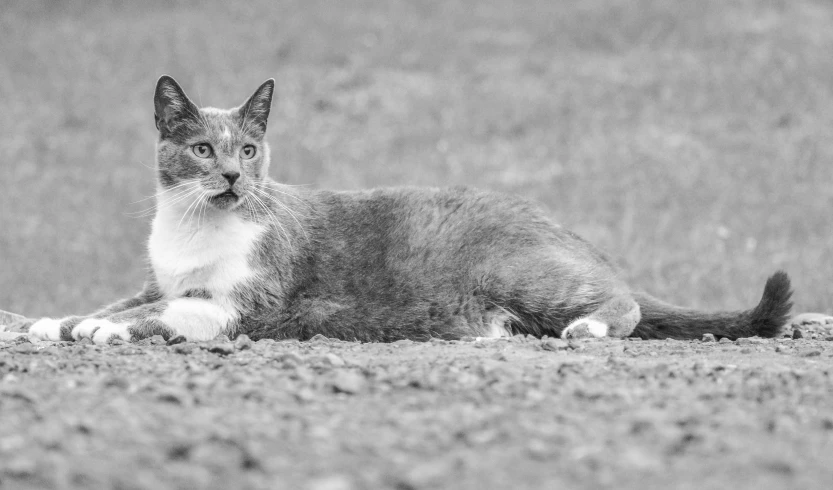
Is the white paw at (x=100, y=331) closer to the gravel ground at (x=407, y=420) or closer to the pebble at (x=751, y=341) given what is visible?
the gravel ground at (x=407, y=420)

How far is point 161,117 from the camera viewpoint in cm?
487

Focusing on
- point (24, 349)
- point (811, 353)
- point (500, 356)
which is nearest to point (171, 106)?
point (24, 349)

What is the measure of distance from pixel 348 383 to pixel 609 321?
6.90 ft

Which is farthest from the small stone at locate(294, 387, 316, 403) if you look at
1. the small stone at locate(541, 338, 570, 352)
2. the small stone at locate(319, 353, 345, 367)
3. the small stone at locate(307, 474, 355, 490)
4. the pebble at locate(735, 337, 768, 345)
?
the pebble at locate(735, 337, 768, 345)

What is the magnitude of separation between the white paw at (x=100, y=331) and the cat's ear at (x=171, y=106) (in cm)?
105

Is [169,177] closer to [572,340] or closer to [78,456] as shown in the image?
[572,340]

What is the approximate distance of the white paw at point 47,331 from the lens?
15.1ft

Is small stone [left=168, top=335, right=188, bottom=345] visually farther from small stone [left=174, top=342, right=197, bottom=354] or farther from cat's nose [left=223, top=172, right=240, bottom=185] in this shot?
cat's nose [left=223, top=172, right=240, bottom=185]

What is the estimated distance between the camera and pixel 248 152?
4.90 meters

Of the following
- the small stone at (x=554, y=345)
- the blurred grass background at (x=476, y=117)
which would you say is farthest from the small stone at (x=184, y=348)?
the blurred grass background at (x=476, y=117)

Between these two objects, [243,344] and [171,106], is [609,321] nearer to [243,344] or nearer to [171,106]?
[243,344]

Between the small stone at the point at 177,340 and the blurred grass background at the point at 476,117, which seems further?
the blurred grass background at the point at 476,117

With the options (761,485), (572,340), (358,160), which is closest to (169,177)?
(572,340)

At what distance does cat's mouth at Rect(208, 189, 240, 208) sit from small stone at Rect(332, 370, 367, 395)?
69.7 inches
